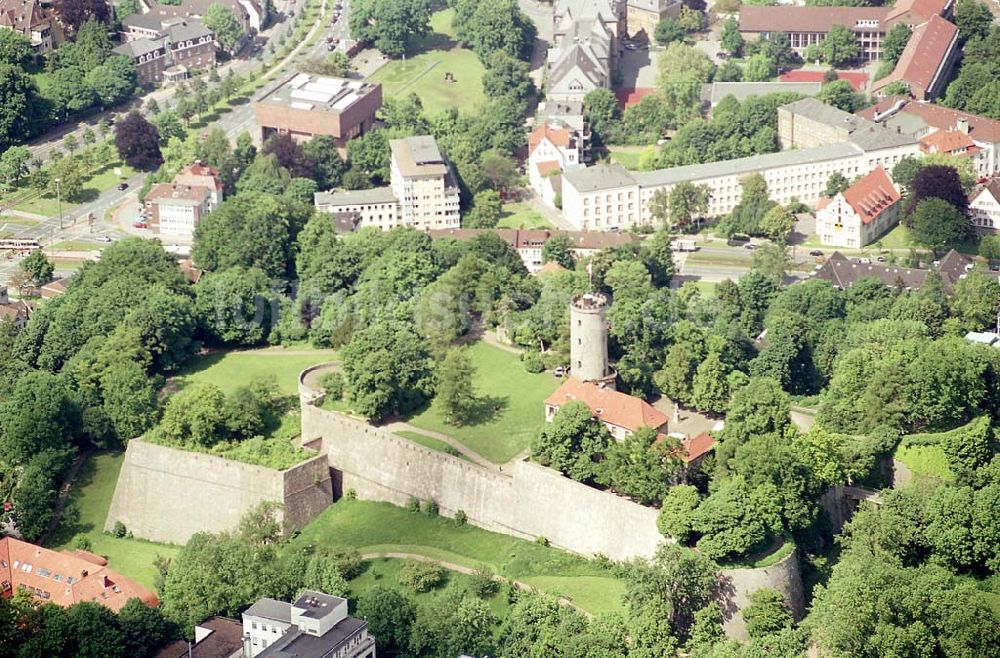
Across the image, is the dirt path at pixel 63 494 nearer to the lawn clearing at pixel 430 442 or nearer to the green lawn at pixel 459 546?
the green lawn at pixel 459 546

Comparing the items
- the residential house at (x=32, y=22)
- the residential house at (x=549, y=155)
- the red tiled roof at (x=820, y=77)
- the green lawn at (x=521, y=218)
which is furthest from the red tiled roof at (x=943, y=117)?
the residential house at (x=32, y=22)

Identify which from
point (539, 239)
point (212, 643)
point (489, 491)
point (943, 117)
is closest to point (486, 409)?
point (489, 491)

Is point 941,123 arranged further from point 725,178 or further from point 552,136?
point 552,136

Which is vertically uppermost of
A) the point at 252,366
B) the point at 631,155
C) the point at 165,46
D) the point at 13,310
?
the point at 165,46

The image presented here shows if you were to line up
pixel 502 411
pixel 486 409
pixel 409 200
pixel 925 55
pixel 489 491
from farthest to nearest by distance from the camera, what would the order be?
pixel 925 55 → pixel 409 200 → pixel 486 409 → pixel 502 411 → pixel 489 491

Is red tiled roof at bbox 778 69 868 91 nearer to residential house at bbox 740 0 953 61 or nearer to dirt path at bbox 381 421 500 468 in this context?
residential house at bbox 740 0 953 61

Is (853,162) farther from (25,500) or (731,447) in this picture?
(25,500)
